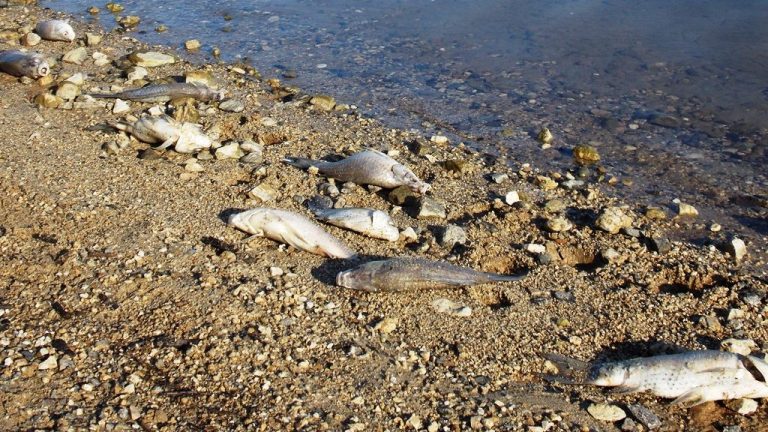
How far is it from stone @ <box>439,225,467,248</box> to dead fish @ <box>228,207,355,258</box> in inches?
31.1

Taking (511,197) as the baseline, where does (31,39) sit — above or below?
below

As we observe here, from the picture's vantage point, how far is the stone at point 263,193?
7004mm

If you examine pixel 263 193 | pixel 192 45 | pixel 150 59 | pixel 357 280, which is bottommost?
pixel 192 45

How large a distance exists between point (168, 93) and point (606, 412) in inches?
251

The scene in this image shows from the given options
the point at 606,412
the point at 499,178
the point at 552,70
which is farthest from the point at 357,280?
the point at 552,70

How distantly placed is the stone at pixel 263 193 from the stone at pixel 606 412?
346 cm

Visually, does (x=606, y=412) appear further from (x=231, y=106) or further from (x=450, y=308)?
(x=231, y=106)

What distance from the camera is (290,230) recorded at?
6.20 metres

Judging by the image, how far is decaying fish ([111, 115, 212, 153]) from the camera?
7.80 metres

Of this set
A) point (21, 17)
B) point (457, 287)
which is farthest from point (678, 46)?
point (21, 17)

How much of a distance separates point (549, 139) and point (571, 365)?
14.2 feet

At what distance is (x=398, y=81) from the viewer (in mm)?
10742

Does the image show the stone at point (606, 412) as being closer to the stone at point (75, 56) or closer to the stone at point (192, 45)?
the stone at point (75, 56)

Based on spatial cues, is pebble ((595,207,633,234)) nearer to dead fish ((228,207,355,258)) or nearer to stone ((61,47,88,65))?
dead fish ((228,207,355,258))
